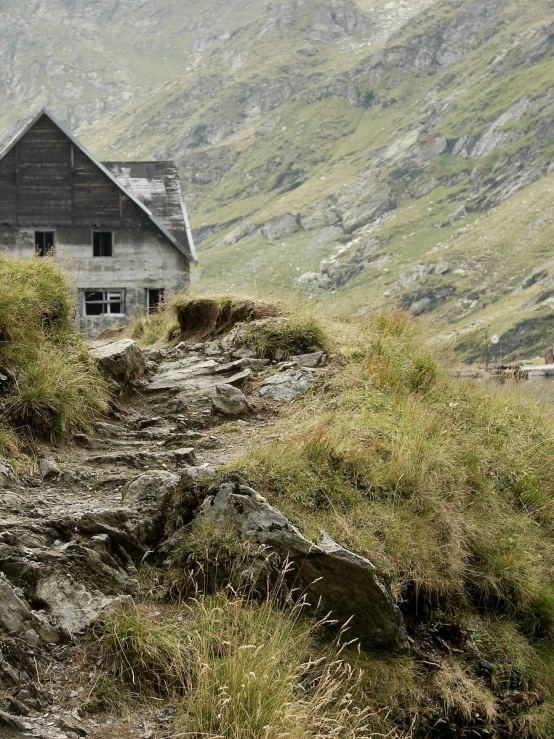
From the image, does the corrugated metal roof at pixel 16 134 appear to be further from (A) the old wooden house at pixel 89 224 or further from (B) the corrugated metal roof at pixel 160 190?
(B) the corrugated metal roof at pixel 160 190

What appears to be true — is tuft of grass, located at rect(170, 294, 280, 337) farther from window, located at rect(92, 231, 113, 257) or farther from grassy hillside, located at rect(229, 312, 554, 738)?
window, located at rect(92, 231, 113, 257)

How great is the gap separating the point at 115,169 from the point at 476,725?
36189 millimetres

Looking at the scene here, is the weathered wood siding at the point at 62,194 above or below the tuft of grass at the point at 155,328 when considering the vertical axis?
above

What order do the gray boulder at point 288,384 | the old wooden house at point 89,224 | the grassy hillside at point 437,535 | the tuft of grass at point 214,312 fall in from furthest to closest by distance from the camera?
the old wooden house at point 89,224 < the tuft of grass at point 214,312 < the gray boulder at point 288,384 < the grassy hillside at point 437,535

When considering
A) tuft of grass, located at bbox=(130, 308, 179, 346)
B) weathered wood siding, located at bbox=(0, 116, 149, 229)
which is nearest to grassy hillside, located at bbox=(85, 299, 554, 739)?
tuft of grass, located at bbox=(130, 308, 179, 346)

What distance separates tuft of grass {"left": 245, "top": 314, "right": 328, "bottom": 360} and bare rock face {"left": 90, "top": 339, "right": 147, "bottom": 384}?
1864mm

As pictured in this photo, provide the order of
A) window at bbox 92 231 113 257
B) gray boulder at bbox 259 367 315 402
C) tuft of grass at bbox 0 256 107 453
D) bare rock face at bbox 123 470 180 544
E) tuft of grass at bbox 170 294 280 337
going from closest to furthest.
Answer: bare rock face at bbox 123 470 180 544 → tuft of grass at bbox 0 256 107 453 → gray boulder at bbox 259 367 315 402 → tuft of grass at bbox 170 294 280 337 → window at bbox 92 231 113 257

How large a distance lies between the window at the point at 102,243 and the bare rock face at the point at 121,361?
1017 inches

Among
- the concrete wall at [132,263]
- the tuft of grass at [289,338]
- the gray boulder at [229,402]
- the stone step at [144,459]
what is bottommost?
the stone step at [144,459]

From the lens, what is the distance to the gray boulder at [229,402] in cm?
1161

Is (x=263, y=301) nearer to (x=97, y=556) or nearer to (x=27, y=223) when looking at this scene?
(x=97, y=556)

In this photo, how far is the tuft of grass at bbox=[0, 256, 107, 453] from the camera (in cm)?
980

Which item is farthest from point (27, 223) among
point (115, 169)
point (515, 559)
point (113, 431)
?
point (515, 559)

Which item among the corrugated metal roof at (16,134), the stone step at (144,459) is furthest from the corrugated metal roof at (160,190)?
the stone step at (144,459)
